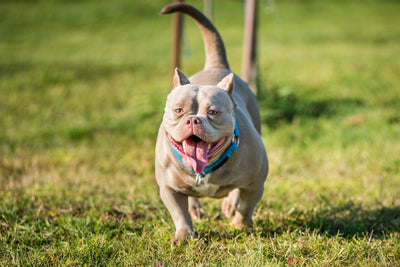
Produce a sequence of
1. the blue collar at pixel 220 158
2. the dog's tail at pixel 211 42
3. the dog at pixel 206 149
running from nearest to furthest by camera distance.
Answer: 1. the dog at pixel 206 149
2. the blue collar at pixel 220 158
3. the dog's tail at pixel 211 42

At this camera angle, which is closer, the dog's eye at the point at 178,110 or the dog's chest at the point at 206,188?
the dog's eye at the point at 178,110

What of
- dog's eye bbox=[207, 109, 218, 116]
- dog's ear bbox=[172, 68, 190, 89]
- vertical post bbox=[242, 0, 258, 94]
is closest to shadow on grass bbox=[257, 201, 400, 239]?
dog's eye bbox=[207, 109, 218, 116]

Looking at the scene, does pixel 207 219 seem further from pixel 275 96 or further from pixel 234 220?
pixel 275 96

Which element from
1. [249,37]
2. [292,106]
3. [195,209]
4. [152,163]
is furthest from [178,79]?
[292,106]

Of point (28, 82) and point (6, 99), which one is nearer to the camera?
point (6, 99)

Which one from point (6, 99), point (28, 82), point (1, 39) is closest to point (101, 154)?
point (6, 99)

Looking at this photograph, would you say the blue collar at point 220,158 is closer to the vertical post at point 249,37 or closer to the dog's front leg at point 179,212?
the dog's front leg at point 179,212

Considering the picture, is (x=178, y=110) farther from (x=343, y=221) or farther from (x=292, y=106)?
(x=292, y=106)

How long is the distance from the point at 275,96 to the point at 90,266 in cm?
433

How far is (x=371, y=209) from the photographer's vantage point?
353cm

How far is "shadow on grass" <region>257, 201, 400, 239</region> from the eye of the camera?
3125 mm

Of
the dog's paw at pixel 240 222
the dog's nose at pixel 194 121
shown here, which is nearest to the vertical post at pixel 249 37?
the dog's paw at pixel 240 222

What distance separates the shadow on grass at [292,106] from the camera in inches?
237

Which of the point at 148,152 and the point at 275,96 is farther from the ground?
the point at 275,96
